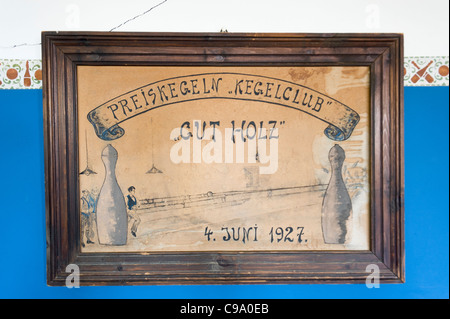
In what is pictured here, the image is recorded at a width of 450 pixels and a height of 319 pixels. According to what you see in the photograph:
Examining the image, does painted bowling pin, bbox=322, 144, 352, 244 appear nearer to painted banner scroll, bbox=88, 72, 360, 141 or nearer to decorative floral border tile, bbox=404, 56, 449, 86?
painted banner scroll, bbox=88, 72, 360, 141

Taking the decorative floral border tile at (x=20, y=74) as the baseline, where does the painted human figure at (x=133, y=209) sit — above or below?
below

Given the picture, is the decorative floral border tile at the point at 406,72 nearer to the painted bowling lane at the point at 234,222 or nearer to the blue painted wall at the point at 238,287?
the blue painted wall at the point at 238,287

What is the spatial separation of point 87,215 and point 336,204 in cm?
82

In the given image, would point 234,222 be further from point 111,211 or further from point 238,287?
point 111,211

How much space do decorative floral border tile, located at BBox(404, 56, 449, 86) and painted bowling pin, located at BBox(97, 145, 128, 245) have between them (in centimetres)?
100

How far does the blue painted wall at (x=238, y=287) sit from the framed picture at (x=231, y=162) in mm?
52

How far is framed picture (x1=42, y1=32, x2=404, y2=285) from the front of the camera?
1.09 metres

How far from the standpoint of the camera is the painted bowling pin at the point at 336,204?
1119 mm

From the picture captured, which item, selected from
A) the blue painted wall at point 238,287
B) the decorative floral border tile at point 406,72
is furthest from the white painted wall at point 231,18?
the blue painted wall at point 238,287

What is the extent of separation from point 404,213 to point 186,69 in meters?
0.86

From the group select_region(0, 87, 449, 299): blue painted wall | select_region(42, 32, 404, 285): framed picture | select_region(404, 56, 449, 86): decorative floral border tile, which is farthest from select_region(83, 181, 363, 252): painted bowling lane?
select_region(404, 56, 449, 86): decorative floral border tile

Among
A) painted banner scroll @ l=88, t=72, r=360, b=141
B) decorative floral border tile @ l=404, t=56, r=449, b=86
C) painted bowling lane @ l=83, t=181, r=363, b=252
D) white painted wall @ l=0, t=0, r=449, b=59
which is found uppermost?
white painted wall @ l=0, t=0, r=449, b=59
